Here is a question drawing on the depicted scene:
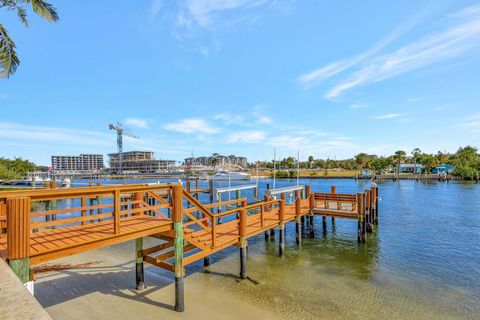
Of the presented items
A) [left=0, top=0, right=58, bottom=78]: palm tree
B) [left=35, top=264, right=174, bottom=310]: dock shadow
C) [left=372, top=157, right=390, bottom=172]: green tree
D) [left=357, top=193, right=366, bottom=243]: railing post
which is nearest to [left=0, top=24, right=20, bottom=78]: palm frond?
[left=0, top=0, right=58, bottom=78]: palm tree

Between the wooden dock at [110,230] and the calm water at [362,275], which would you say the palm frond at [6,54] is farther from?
the calm water at [362,275]

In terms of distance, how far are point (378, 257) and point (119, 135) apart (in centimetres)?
20135

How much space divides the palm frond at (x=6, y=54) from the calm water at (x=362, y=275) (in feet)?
32.7

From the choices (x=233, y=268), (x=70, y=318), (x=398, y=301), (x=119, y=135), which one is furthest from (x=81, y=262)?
(x=119, y=135)

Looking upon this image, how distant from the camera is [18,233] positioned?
15.5 feet

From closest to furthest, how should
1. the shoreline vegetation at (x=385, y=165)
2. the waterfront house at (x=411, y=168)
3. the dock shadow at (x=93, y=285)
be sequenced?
the dock shadow at (x=93, y=285)
the shoreline vegetation at (x=385, y=165)
the waterfront house at (x=411, y=168)

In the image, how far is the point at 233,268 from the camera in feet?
40.6

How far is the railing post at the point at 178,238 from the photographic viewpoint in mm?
7730

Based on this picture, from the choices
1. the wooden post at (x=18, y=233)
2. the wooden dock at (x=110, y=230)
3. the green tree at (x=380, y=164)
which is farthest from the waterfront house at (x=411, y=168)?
the wooden post at (x=18, y=233)

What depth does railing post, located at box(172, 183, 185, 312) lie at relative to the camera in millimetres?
7730

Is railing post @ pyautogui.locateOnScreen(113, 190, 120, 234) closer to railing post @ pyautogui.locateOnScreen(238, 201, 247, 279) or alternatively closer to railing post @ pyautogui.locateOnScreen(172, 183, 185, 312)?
railing post @ pyautogui.locateOnScreen(172, 183, 185, 312)

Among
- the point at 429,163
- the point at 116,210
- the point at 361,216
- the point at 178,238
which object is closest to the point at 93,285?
the point at 178,238

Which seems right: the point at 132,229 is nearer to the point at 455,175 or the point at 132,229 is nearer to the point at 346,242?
the point at 346,242

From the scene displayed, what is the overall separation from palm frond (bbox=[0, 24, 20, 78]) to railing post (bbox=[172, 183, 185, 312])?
8635mm
